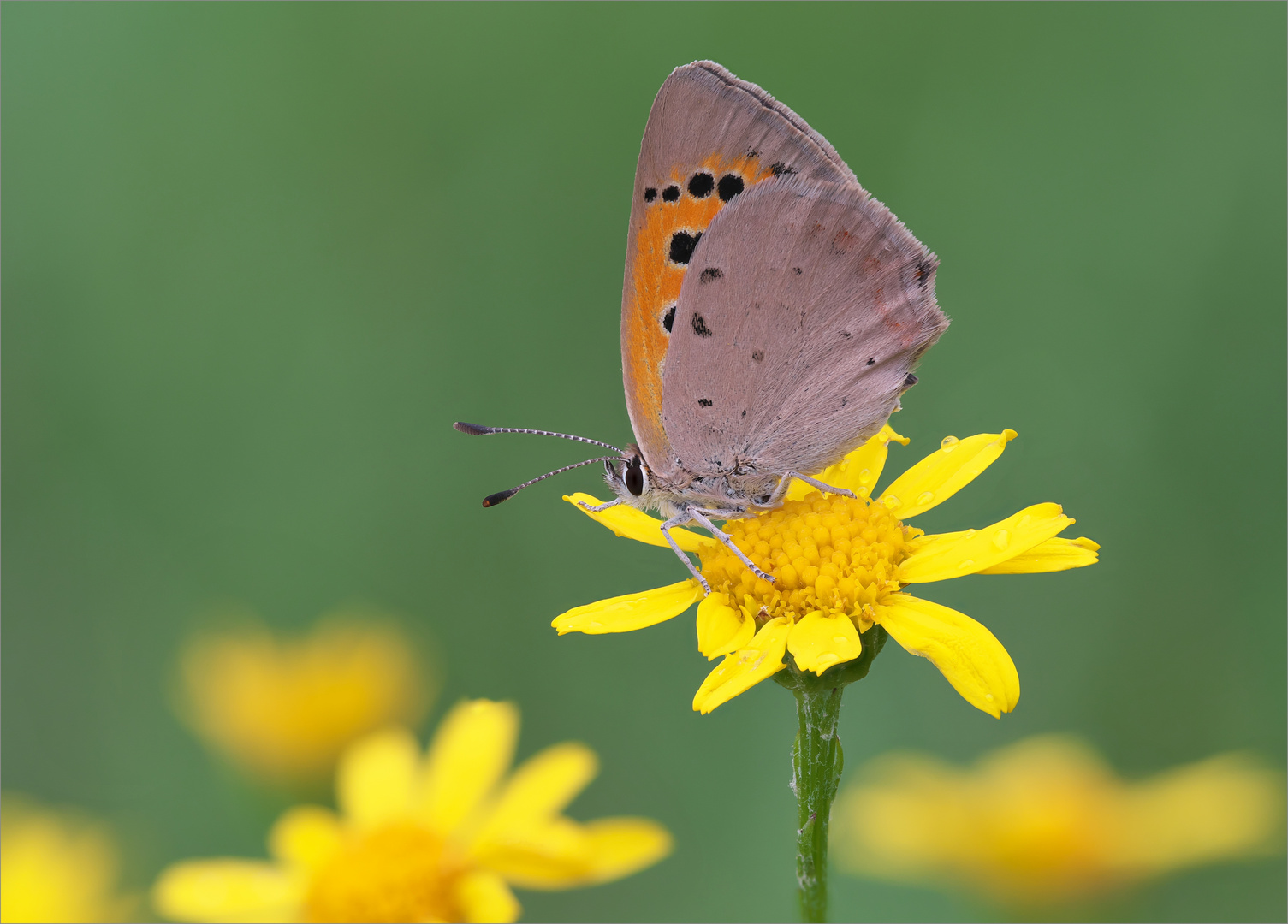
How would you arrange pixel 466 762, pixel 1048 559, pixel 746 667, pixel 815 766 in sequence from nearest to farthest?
pixel 815 766
pixel 746 667
pixel 1048 559
pixel 466 762

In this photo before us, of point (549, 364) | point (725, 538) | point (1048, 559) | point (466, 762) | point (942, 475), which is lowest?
point (466, 762)

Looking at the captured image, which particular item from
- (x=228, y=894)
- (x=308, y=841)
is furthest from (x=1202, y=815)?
(x=228, y=894)

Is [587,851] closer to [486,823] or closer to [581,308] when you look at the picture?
[486,823]

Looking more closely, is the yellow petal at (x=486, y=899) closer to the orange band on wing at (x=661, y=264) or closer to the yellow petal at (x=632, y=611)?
the yellow petal at (x=632, y=611)

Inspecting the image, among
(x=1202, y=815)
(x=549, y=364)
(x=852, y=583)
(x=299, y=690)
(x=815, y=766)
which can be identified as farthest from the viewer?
(x=549, y=364)

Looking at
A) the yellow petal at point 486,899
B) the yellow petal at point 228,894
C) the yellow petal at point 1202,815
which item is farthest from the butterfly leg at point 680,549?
the yellow petal at point 1202,815

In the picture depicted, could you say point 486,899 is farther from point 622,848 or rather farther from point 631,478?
point 631,478

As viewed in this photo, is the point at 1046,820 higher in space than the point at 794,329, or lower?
lower

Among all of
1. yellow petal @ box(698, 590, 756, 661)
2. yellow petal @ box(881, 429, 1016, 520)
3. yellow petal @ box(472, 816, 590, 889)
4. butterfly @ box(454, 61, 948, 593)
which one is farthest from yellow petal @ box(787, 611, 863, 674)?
yellow petal @ box(472, 816, 590, 889)
